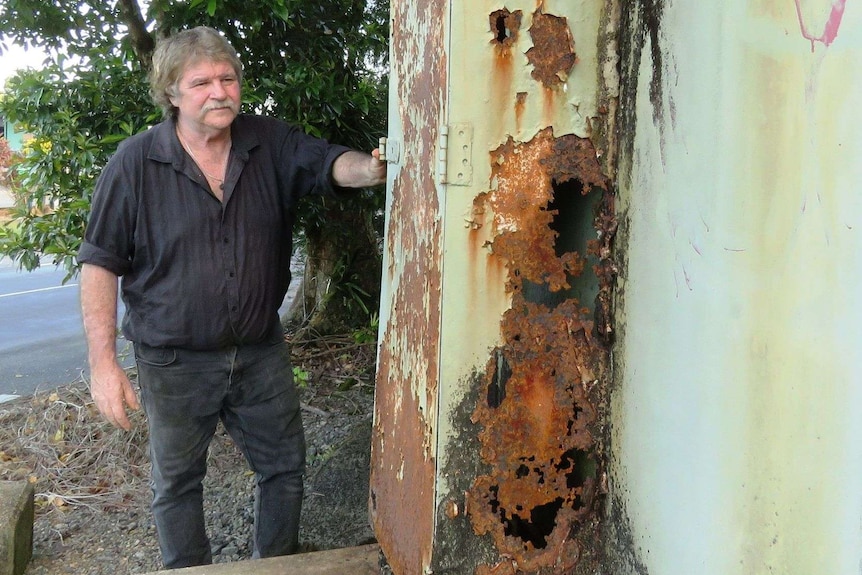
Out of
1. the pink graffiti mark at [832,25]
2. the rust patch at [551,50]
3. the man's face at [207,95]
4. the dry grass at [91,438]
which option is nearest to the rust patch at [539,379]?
the rust patch at [551,50]

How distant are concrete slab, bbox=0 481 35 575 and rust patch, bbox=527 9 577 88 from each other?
267 centimetres

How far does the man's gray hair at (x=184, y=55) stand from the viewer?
242 centimetres

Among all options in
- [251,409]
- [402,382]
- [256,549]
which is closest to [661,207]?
[402,382]

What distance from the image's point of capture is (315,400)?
465 cm

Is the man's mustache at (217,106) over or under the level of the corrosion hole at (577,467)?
over

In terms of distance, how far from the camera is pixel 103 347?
8.00ft

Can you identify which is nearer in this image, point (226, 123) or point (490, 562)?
point (490, 562)

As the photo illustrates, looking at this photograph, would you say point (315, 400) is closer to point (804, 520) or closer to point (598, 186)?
point (598, 186)

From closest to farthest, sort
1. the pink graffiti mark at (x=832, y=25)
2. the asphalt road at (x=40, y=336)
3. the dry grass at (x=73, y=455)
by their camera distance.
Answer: the pink graffiti mark at (x=832, y=25), the dry grass at (x=73, y=455), the asphalt road at (x=40, y=336)

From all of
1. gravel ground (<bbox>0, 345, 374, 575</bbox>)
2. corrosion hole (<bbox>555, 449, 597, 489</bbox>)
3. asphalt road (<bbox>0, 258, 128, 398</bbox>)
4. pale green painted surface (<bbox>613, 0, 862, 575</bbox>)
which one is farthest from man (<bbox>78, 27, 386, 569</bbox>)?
asphalt road (<bbox>0, 258, 128, 398</bbox>)

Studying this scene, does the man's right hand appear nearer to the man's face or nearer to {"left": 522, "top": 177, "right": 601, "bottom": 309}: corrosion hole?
the man's face

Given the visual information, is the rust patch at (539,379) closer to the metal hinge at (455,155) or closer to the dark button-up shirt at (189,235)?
the metal hinge at (455,155)

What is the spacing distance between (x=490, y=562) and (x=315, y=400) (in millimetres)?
3279

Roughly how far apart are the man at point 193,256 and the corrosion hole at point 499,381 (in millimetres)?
981
